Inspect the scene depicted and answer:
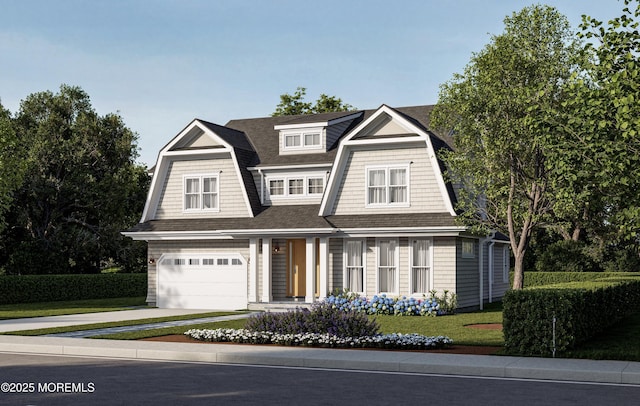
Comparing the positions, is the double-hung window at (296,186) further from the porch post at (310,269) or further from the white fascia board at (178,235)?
the white fascia board at (178,235)

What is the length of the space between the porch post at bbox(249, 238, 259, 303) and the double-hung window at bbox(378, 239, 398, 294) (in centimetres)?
498

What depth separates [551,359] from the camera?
15477 millimetres

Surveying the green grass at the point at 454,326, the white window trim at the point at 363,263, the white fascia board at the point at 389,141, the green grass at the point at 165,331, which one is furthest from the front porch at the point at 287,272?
the green grass at the point at 165,331

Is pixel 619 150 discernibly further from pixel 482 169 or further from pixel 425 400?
pixel 482 169

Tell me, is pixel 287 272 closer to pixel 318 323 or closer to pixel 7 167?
pixel 7 167

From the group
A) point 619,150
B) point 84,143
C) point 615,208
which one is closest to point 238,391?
point 619,150

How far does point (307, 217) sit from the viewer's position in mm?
31438

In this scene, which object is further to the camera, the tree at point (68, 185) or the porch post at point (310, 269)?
the tree at point (68, 185)

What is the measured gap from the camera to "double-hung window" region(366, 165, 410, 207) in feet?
99.4

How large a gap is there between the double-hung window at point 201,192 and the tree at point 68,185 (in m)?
13.0

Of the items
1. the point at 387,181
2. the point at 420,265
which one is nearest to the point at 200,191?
the point at 387,181

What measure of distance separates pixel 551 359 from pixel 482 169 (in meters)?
12.0

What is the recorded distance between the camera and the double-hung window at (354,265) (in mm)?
30641

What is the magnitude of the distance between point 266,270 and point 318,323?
13160mm
